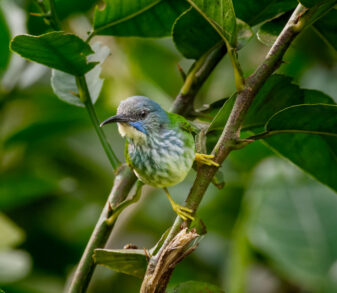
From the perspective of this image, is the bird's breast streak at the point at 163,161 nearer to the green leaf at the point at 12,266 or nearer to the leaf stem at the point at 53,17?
the leaf stem at the point at 53,17

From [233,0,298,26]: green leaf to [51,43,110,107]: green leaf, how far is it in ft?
1.45

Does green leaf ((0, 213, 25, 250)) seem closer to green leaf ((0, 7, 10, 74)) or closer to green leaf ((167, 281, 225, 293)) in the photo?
green leaf ((0, 7, 10, 74))

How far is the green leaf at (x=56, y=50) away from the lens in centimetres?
140

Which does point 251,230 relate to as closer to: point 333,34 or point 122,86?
point 333,34

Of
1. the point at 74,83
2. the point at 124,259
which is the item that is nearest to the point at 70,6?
the point at 74,83

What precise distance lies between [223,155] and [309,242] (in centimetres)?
138

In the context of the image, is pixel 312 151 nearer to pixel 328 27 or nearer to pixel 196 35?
pixel 328 27

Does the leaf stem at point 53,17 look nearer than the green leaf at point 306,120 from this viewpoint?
No

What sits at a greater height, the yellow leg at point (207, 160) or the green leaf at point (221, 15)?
the green leaf at point (221, 15)

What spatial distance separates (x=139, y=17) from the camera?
5.57ft

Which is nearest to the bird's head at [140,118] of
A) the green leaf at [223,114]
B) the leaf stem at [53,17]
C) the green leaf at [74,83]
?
the green leaf at [74,83]

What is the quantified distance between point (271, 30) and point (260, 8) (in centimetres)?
9

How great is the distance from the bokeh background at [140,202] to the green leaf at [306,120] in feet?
2.95

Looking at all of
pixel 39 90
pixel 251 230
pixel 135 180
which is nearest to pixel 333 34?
pixel 135 180
